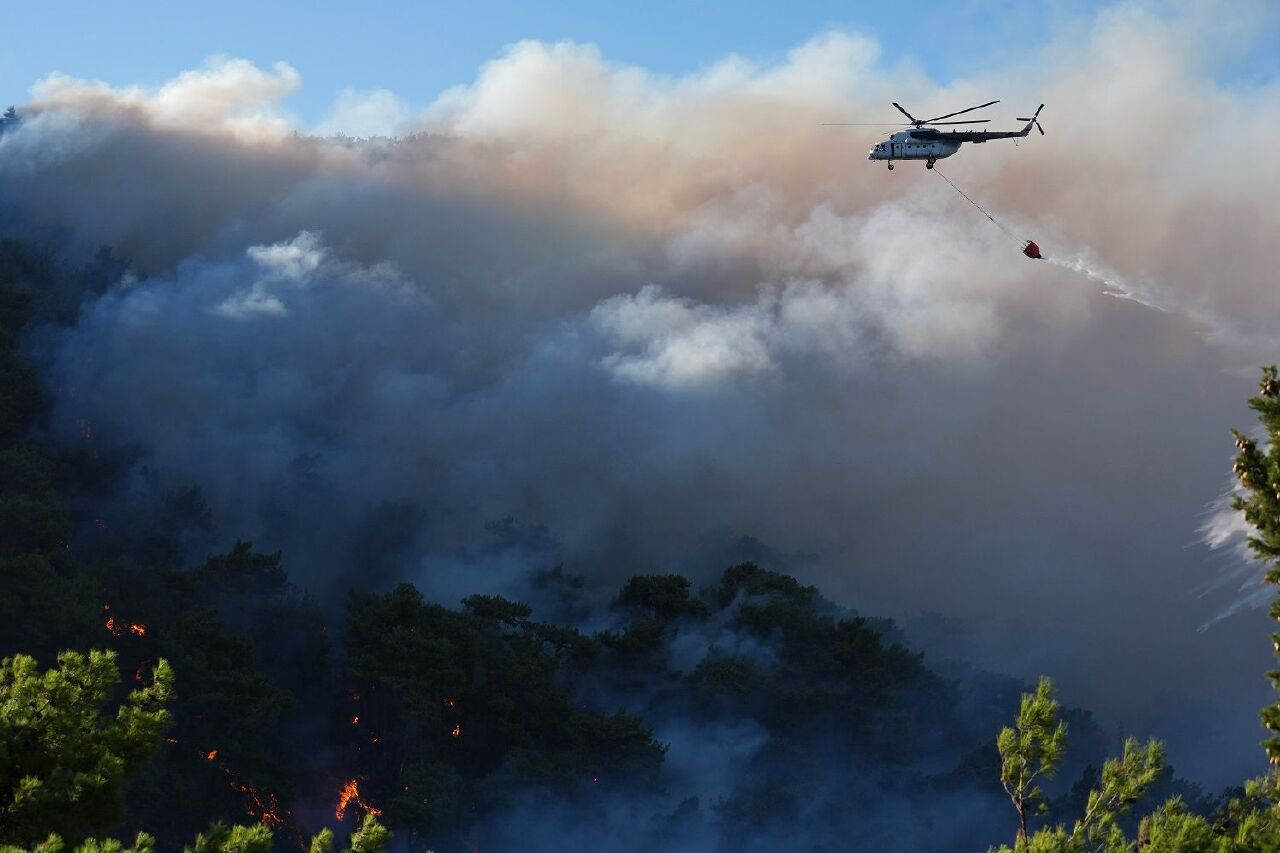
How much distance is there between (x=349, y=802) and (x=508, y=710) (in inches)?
414

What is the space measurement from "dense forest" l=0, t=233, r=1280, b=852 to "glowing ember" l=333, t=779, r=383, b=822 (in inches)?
4.9

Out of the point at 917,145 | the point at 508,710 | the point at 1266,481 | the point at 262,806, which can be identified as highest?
the point at 917,145

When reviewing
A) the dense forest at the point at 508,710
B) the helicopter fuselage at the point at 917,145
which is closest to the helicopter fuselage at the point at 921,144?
the helicopter fuselage at the point at 917,145

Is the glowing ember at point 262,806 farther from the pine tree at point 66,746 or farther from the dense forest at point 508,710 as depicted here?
the pine tree at point 66,746

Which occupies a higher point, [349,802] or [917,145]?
[917,145]

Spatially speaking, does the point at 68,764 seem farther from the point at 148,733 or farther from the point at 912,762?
the point at 912,762

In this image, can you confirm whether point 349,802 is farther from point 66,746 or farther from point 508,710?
point 66,746

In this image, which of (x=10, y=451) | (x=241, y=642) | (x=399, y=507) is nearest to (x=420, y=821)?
(x=241, y=642)

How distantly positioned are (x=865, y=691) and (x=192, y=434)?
6296 cm

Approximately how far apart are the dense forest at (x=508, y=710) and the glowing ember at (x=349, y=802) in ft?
0.41

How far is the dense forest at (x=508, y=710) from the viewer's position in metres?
73.8

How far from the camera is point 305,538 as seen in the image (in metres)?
112

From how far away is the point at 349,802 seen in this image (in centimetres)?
7962

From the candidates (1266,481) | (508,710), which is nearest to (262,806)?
(508,710)
